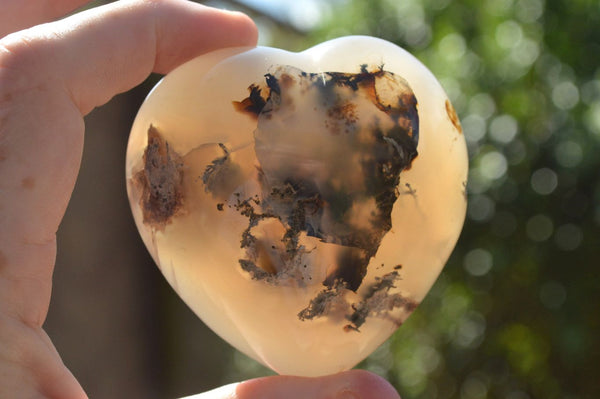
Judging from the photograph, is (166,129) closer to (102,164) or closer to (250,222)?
(250,222)

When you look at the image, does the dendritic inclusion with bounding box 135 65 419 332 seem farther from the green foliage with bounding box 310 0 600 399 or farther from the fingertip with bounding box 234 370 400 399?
the green foliage with bounding box 310 0 600 399

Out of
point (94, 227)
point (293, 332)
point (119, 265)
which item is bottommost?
point (119, 265)

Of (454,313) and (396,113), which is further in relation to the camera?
(454,313)

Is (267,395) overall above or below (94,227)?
above

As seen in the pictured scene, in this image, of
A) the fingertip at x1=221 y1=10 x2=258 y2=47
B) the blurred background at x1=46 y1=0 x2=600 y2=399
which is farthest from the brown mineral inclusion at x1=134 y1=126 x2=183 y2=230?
the blurred background at x1=46 y1=0 x2=600 y2=399

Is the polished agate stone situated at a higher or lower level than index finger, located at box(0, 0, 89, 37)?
lower

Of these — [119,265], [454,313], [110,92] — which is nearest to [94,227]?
[119,265]

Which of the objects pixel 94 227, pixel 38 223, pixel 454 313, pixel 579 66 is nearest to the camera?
pixel 38 223

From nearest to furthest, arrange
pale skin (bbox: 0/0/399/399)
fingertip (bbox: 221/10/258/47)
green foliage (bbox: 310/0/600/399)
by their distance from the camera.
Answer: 1. pale skin (bbox: 0/0/399/399)
2. fingertip (bbox: 221/10/258/47)
3. green foliage (bbox: 310/0/600/399)

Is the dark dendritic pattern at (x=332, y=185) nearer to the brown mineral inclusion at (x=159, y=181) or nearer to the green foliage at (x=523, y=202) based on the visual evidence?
the brown mineral inclusion at (x=159, y=181)
